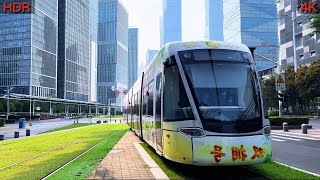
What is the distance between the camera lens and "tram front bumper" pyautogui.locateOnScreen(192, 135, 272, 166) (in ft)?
29.0

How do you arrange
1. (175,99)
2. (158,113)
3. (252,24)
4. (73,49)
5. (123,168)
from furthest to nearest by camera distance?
(73,49) → (252,24) → (158,113) → (123,168) → (175,99)

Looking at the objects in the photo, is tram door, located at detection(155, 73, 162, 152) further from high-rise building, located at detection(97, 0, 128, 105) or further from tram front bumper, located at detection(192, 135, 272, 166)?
high-rise building, located at detection(97, 0, 128, 105)

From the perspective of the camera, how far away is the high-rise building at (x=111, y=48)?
527 ft

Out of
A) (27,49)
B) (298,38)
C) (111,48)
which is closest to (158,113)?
(298,38)

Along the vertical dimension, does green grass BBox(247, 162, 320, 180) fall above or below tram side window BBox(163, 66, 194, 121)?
below

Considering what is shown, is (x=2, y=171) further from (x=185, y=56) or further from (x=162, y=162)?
(x=185, y=56)

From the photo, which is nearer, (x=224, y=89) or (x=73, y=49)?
(x=224, y=89)

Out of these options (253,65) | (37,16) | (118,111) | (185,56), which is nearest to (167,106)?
(185,56)

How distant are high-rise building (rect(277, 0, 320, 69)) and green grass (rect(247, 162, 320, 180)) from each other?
205 ft

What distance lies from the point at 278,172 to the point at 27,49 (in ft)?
405

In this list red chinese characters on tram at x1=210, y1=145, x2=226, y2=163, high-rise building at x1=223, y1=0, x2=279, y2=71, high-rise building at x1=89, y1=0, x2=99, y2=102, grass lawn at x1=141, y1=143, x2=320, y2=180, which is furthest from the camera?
high-rise building at x1=89, y1=0, x2=99, y2=102

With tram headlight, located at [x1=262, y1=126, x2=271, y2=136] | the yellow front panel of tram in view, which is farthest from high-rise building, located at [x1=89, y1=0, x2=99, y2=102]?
tram headlight, located at [x1=262, y1=126, x2=271, y2=136]

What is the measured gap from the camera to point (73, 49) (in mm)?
160875

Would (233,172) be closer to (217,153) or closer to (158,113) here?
→ (217,153)
